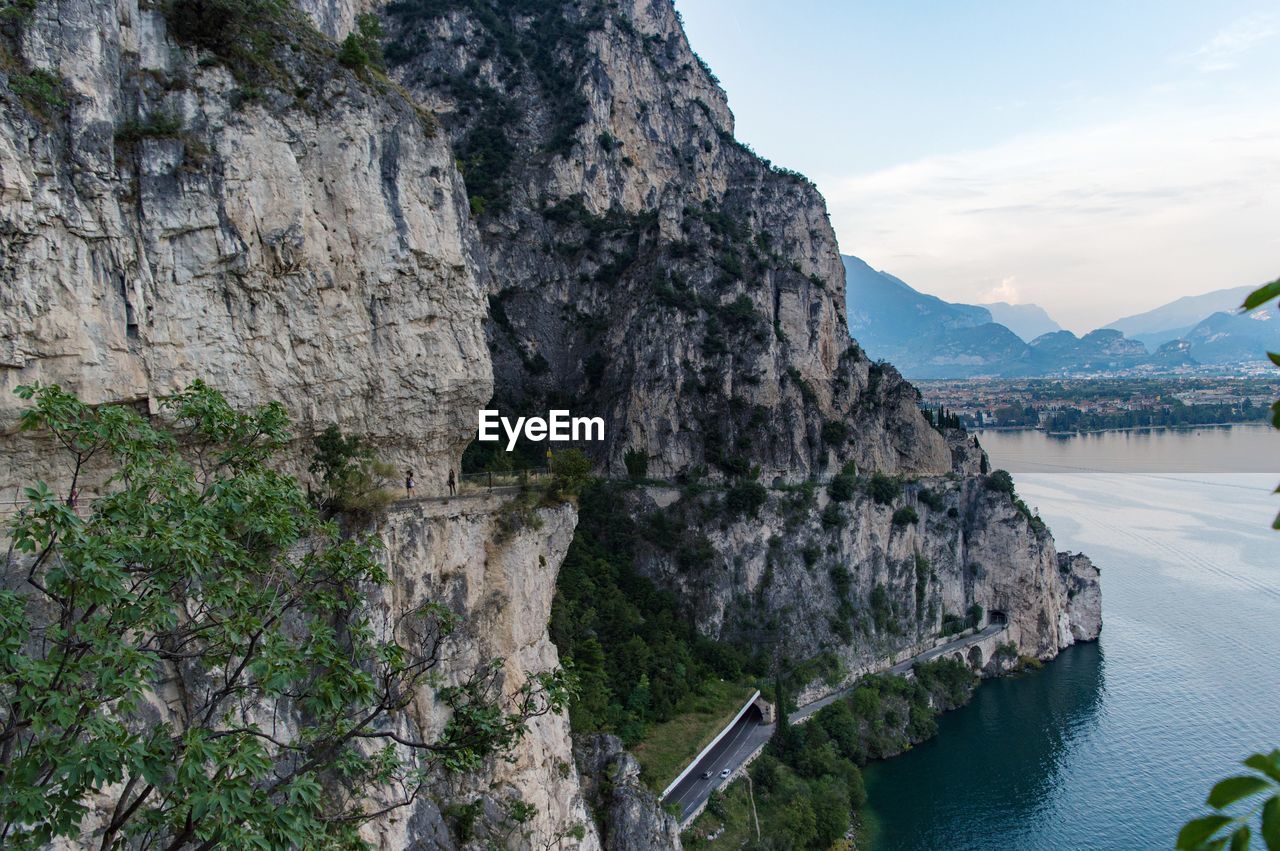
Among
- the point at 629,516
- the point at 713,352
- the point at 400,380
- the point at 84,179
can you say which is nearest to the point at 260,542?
the point at 84,179

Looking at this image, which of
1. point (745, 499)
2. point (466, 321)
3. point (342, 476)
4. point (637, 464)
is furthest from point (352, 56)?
point (745, 499)

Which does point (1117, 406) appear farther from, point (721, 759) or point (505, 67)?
point (721, 759)

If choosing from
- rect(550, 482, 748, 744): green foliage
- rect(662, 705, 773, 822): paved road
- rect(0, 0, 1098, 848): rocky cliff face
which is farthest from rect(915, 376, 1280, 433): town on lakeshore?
rect(662, 705, 773, 822): paved road

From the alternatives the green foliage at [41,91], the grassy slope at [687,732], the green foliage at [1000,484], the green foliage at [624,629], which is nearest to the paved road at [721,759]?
the grassy slope at [687,732]

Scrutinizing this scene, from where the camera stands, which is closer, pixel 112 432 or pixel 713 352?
pixel 112 432

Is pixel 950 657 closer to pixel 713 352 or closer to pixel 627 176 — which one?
pixel 713 352

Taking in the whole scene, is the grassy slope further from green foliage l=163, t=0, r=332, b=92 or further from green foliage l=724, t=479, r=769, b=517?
green foliage l=163, t=0, r=332, b=92
